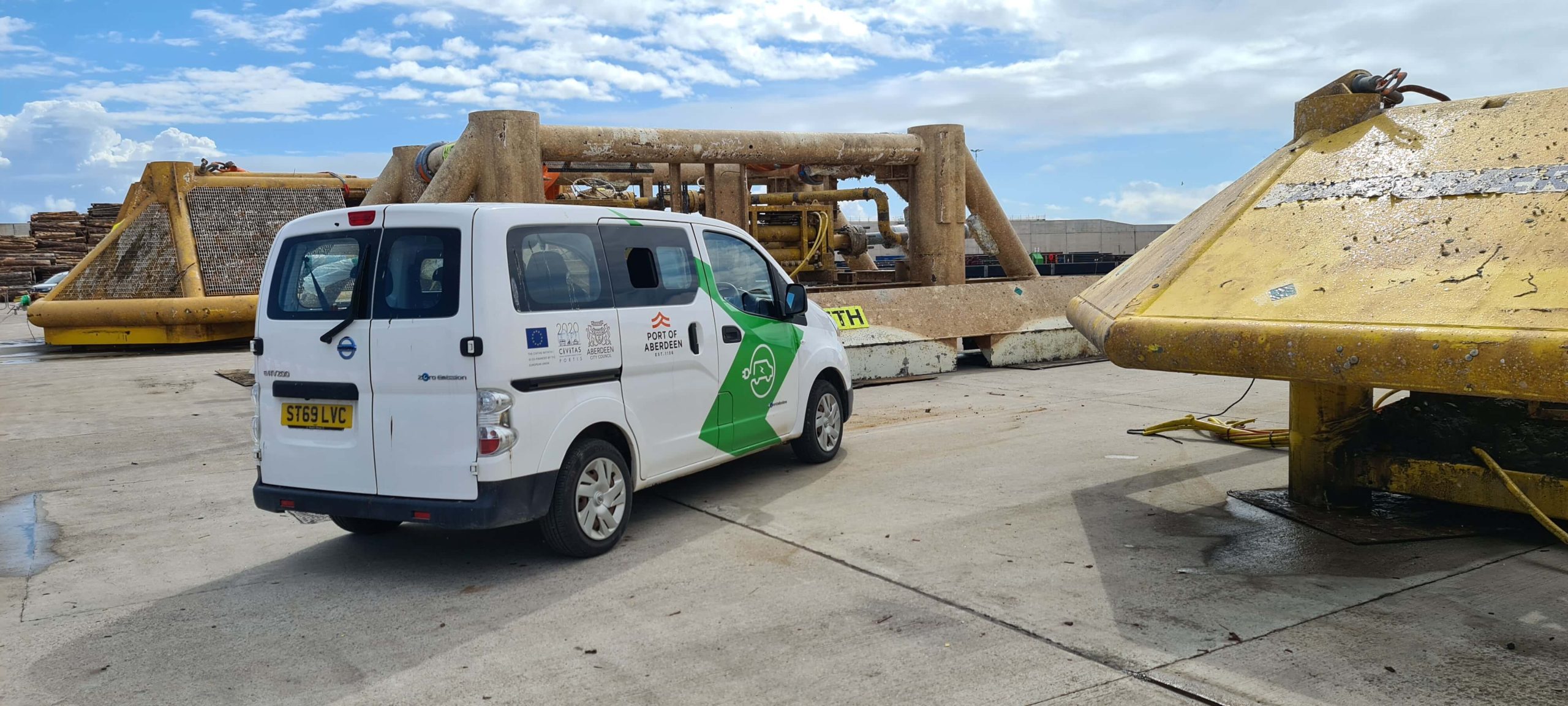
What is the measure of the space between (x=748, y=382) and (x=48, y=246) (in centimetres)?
3965

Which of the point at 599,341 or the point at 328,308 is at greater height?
Result: the point at 328,308

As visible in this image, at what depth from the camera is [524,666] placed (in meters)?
4.23

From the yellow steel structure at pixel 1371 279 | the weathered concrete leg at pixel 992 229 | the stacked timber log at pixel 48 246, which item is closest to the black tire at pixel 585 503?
the yellow steel structure at pixel 1371 279

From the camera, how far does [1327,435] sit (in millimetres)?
6020

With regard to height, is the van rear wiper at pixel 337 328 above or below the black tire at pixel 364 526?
above

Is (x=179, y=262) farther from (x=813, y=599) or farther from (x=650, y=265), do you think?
(x=813, y=599)

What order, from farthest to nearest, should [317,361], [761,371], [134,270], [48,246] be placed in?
[48,246] → [134,270] → [761,371] → [317,361]

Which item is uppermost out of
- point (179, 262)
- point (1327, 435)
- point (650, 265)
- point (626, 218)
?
point (179, 262)

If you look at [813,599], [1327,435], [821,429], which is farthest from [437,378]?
[1327,435]

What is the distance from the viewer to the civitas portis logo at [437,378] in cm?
510

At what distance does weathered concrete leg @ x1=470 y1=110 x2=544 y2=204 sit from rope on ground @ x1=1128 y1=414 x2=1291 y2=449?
633 centimetres

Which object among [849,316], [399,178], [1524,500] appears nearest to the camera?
[1524,500]

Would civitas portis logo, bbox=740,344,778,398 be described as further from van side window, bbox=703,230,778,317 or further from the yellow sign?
the yellow sign

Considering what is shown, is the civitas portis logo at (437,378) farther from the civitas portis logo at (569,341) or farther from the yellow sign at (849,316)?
the yellow sign at (849,316)
